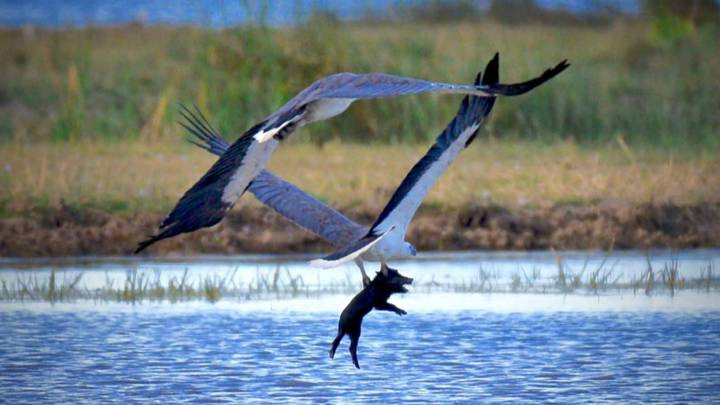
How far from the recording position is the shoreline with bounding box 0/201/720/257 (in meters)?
10.9

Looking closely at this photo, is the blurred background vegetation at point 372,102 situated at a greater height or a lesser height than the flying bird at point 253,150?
greater

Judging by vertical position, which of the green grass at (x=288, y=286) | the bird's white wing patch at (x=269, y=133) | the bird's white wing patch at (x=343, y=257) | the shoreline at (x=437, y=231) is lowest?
the green grass at (x=288, y=286)

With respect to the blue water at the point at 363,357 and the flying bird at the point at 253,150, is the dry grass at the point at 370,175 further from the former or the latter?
the flying bird at the point at 253,150

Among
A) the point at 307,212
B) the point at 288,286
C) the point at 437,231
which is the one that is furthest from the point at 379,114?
the point at 307,212

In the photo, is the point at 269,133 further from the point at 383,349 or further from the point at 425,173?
the point at 383,349

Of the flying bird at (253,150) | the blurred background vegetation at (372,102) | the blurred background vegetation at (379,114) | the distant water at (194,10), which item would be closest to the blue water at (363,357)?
the flying bird at (253,150)

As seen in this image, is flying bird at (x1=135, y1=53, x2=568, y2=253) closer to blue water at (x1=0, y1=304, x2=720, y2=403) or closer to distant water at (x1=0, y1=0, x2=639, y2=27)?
blue water at (x1=0, y1=304, x2=720, y2=403)

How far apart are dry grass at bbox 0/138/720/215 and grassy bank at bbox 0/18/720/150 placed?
0.77m

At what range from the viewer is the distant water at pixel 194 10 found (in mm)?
15898

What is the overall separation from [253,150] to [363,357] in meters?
2.14

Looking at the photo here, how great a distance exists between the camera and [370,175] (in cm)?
1232

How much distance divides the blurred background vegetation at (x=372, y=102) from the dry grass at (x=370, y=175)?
2.17 ft

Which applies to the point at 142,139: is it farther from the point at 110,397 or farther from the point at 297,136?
the point at 110,397

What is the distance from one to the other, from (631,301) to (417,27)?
34.5ft
